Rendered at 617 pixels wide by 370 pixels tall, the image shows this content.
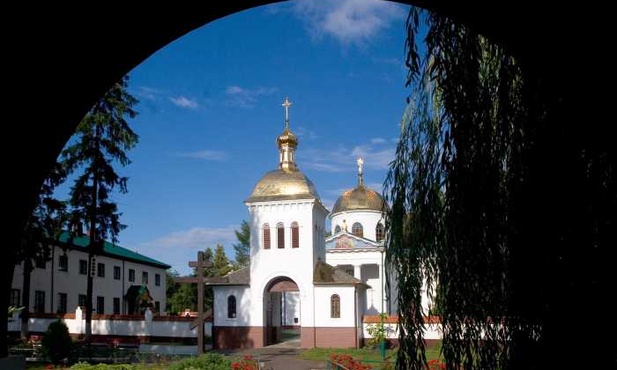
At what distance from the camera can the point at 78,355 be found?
85.4ft

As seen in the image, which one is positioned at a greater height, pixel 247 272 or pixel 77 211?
pixel 77 211

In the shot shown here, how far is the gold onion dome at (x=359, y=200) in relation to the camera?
55.3 meters

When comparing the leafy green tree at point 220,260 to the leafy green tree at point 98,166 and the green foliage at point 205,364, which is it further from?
the green foliage at point 205,364

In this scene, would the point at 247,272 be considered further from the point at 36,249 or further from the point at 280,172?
the point at 36,249

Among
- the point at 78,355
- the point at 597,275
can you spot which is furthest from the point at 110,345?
the point at 597,275

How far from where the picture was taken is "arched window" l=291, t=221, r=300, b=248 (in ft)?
111

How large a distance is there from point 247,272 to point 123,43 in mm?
31977

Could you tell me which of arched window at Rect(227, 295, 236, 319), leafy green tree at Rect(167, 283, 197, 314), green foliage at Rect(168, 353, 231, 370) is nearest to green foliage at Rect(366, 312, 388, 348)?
arched window at Rect(227, 295, 236, 319)

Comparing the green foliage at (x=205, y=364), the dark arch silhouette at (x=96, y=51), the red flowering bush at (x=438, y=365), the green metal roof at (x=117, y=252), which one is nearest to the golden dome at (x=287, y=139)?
the green metal roof at (x=117, y=252)

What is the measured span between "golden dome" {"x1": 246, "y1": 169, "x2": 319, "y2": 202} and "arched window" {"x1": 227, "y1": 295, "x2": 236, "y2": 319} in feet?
17.1

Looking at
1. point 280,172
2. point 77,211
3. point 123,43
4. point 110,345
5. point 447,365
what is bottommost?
point 110,345

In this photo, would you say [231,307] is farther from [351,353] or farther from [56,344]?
[56,344]

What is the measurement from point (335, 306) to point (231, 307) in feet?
17.8

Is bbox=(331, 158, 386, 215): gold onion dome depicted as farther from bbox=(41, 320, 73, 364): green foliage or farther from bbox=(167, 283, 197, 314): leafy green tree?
bbox=(41, 320, 73, 364): green foliage
